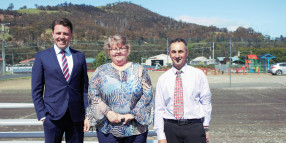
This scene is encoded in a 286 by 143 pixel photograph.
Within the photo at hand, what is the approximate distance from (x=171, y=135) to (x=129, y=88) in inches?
25.8

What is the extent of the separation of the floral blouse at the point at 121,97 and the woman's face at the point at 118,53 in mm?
83

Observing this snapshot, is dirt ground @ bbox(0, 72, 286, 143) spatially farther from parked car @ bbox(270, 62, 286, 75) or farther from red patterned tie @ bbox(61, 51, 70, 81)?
parked car @ bbox(270, 62, 286, 75)

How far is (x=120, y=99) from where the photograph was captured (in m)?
2.27

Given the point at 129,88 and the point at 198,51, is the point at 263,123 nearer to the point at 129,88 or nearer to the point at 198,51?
the point at 129,88

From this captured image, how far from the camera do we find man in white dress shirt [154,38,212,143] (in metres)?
2.45

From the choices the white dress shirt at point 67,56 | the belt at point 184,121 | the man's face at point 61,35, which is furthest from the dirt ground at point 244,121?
the man's face at point 61,35

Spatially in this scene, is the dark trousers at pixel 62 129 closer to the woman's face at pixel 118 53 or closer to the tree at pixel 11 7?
the woman's face at pixel 118 53

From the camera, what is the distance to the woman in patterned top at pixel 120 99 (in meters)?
2.28

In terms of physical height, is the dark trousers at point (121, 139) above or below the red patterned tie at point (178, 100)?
below

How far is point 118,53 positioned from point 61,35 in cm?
61

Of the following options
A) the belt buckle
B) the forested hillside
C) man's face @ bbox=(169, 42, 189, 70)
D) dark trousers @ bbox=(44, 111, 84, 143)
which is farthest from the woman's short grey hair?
the forested hillside

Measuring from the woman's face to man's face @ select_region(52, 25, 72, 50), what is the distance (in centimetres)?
49

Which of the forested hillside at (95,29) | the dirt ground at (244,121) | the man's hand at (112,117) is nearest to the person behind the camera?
the man's hand at (112,117)

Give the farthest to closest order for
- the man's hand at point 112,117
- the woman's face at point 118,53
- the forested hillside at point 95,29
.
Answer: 1. the forested hillside at point 95,29
2. the woman's face at point 118,53
3. the man's hand at point 112,117
